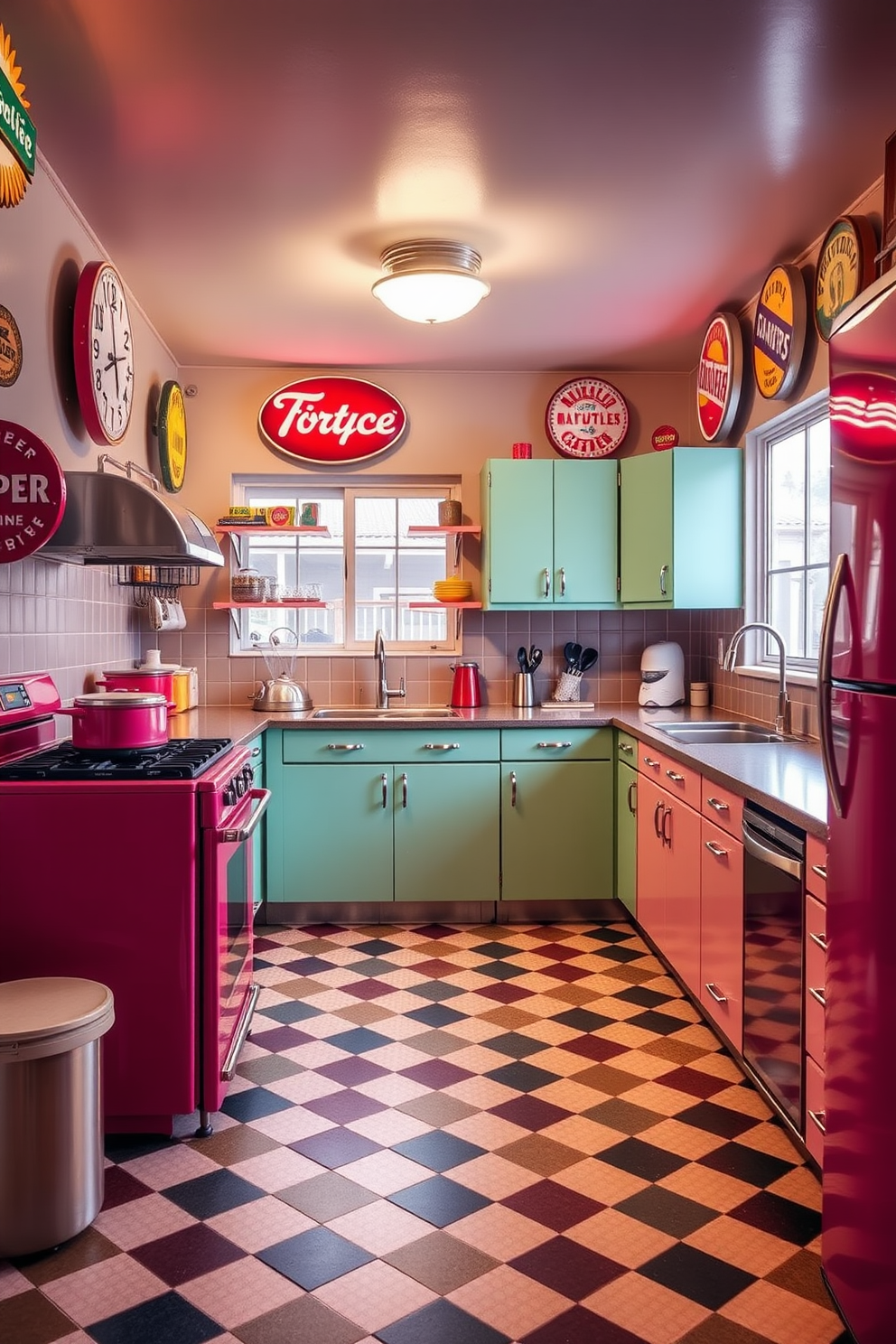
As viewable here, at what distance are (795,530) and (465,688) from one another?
66.0 inches

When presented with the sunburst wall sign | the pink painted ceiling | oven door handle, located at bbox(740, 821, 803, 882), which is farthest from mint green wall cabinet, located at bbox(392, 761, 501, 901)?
the sunburst wall sign

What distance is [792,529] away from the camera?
161 inches

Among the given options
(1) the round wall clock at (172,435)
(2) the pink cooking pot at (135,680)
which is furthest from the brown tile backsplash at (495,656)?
(2) the pink cooking pot at (135,680)

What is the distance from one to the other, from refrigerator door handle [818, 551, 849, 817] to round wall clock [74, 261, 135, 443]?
2.40 metres

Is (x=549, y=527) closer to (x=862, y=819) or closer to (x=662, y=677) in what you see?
(x=662, y=677)

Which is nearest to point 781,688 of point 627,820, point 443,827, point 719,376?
point 627,820

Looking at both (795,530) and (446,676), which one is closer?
(795,530)

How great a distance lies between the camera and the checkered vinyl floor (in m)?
1.89

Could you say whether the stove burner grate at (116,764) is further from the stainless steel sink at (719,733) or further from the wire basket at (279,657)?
the wire basket at (279,657)

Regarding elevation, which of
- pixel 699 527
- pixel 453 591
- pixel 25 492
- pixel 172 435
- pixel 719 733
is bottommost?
pixel 719 733

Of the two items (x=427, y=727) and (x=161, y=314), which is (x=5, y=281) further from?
(x=427, y=727)

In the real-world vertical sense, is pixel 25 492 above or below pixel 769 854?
above

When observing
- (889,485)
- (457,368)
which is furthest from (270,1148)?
(457,368)

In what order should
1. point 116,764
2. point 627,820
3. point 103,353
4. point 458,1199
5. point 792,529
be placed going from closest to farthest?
1. point 458,1199
2. point 116,764
3. point 103,353
4. point 792,529
5. point 627,820
